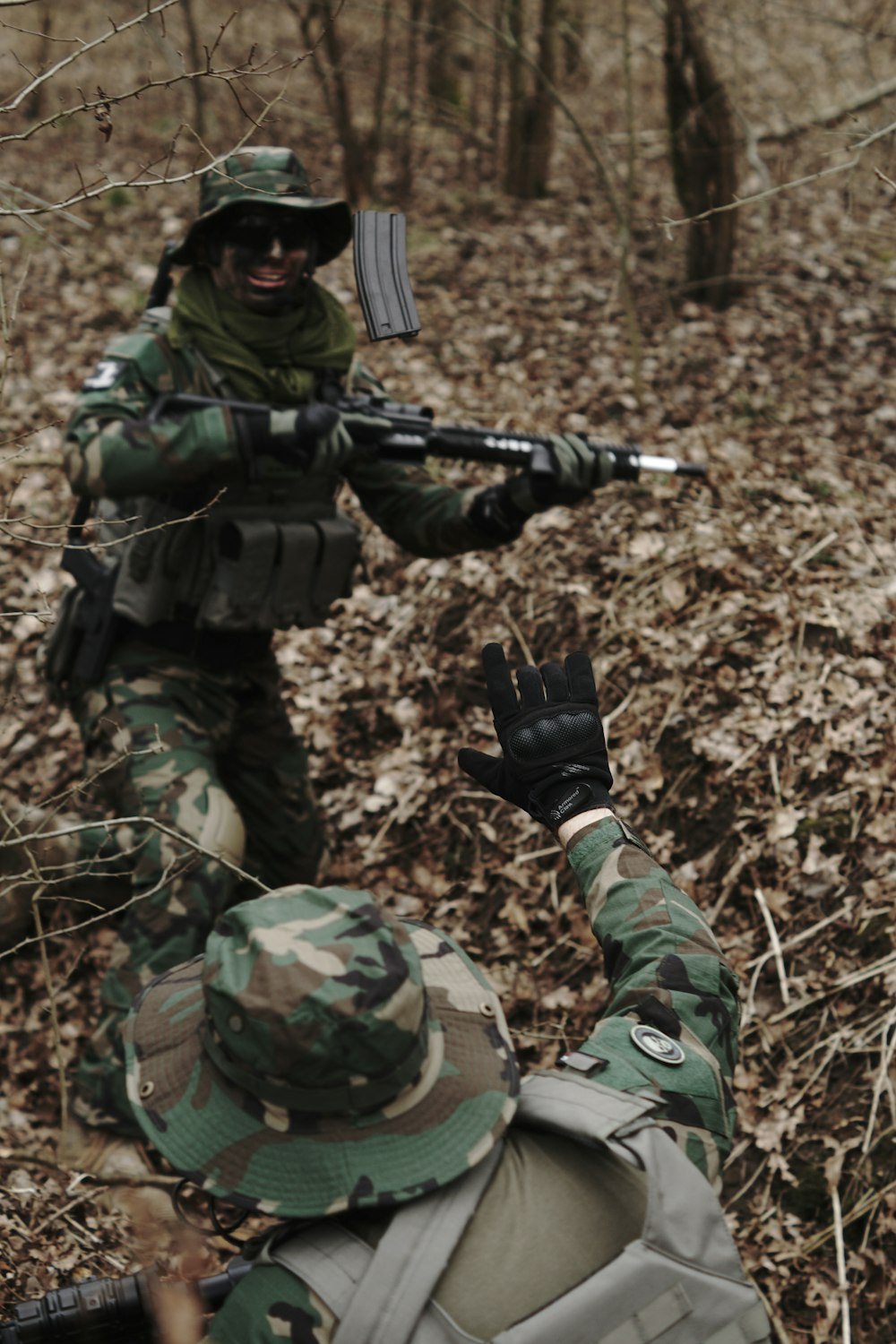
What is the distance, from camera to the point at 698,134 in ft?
26.5

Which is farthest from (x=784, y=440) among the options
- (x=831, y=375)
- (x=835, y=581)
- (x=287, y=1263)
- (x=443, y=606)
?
(x=287, y=1263)

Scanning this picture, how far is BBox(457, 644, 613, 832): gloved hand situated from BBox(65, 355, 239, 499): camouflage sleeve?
Result: 1902 millimetres

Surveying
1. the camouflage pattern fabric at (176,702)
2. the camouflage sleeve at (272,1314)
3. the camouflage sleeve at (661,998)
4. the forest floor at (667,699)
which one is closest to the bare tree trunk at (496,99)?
the forest floor at (667,699)

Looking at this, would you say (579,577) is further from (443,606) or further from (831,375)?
(831,375)

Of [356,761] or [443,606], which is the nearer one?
[356,761]

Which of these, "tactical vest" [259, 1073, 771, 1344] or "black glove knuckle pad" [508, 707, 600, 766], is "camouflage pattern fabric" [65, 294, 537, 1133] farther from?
"tactical vest" [259, 1073, 771, 1344]

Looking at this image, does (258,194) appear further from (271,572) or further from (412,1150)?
(412,1150)

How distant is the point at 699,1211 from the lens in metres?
1.91

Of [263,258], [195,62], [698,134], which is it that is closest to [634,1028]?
[263,258]

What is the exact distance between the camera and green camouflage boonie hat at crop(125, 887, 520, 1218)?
1.88 meters

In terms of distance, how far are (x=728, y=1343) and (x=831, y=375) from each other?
685cm

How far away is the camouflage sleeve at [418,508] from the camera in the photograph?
4.84m

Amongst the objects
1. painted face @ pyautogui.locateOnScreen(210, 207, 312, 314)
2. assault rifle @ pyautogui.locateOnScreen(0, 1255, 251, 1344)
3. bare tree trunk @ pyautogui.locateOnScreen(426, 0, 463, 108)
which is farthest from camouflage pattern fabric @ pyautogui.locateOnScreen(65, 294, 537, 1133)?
bare tree trunk @ pyautogui.locateOnScreen(426, 0, 463, 108)

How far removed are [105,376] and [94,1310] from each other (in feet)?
10.4
